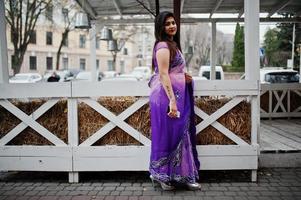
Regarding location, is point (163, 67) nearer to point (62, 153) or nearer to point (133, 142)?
point (133, 142)

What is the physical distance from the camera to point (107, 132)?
4.96 meters

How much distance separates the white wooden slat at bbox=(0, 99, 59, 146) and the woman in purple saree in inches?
57.0

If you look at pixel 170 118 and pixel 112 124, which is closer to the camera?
pixel 170 118

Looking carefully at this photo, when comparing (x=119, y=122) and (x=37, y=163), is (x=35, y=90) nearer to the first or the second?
(x=37, y=163)

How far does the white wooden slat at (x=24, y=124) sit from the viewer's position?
5012 millimetres

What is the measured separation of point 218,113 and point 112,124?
144cm

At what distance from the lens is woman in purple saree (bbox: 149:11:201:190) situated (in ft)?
14.8

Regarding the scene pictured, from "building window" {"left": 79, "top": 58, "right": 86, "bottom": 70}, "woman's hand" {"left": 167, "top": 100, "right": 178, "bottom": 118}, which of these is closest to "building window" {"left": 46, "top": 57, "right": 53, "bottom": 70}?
"building window" {"left": 79, "top": 58, "right": 86, "bottom": 70}

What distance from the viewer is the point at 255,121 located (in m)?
4.96

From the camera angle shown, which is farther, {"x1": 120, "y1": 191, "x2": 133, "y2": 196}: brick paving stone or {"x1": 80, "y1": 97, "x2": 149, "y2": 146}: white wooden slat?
{"x1": 80, "y1": 97, "x2": 149, "y2": 146}: white wooden slat

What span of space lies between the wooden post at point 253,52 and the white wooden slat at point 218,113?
0.22 m

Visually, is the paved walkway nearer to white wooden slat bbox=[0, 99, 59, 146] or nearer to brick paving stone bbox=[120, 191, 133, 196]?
brick paving stone bbox=[120, 191, 133, 196]

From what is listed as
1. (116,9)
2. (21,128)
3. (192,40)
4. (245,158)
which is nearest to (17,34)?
(116,9)

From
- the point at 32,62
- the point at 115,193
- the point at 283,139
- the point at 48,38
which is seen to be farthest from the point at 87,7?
the point at 48,38
